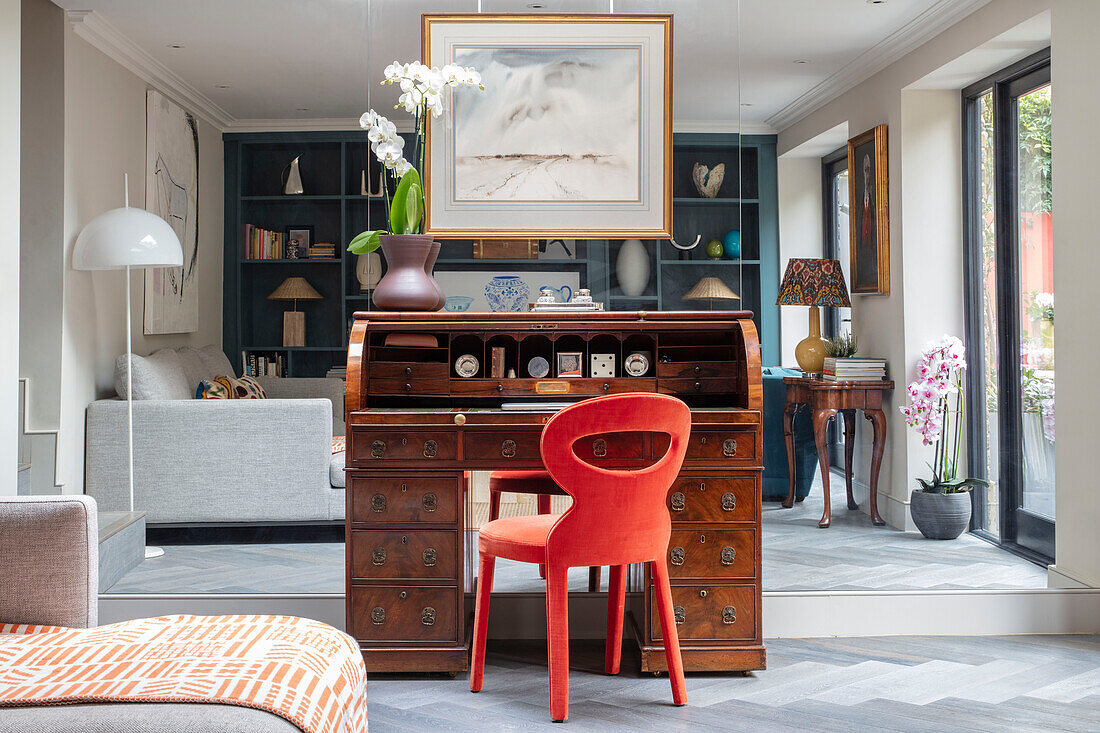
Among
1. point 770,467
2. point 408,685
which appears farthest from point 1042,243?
point 408,685

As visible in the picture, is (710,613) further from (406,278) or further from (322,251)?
(322,251)

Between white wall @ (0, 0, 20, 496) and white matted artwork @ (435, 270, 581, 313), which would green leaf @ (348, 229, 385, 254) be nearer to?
white matted artwork @ (435, 270, 581, 313)

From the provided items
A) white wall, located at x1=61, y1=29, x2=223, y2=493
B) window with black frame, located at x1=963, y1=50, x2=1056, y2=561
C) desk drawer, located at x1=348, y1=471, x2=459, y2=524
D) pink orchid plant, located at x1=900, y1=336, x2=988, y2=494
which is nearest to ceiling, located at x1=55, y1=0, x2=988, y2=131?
white wall, located at x1=61, y1=29, x2=223, y2=493

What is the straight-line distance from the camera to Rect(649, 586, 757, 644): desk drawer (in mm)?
2781

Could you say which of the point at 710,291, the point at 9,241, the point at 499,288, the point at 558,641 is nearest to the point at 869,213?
the point at 710,291

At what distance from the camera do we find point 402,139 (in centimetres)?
302

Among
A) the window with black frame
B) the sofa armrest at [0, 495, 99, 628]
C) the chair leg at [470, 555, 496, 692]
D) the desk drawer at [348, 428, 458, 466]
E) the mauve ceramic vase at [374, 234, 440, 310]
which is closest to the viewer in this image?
the sofa armrest at [0, 495, 99, 628]

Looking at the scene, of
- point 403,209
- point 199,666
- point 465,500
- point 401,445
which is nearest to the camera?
point 199,666

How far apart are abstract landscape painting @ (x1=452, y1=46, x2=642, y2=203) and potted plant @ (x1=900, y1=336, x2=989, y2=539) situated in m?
1.21

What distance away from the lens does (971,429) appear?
324 centimetres

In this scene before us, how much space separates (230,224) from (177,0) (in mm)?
778

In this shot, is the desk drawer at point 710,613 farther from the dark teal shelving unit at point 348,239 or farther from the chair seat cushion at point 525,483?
the dark teal shelving unit at point 348,239

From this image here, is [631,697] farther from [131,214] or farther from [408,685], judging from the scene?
[131,214]

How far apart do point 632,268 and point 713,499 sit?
32.0 inches
